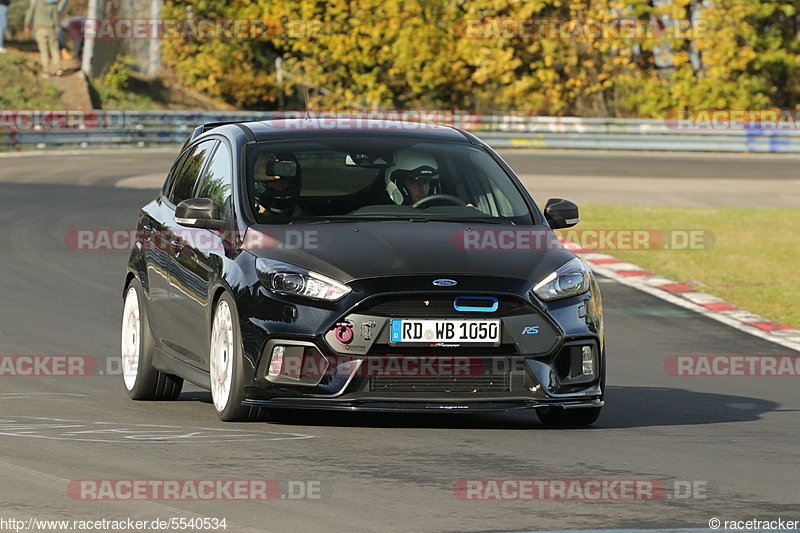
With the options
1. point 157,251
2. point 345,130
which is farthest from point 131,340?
point 345,130

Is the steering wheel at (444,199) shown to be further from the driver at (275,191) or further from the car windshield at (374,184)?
the driver at (275,191)

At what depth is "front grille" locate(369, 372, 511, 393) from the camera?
7922 millimetres

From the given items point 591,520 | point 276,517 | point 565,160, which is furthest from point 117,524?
point 565,160

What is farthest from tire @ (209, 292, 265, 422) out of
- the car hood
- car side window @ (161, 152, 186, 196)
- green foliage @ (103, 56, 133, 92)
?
green foliage @ (103, 56, 133, 92)

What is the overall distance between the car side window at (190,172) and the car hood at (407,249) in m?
1.42

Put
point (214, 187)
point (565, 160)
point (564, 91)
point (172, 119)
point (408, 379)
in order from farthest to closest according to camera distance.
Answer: point (564, 91)
point (172, 119)
point (565, 160)
point (214, 187)
point (408, 379)

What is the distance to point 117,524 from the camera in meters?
5.45

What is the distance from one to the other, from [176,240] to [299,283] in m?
1.63

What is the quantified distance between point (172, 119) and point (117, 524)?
38107mm

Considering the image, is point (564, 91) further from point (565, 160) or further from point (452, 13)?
point (565, 160)

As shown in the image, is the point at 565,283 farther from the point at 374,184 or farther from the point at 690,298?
the point at 690,298

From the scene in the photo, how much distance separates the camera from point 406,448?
24.3 feet

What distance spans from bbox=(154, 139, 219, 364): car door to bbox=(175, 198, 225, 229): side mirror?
39 centimetres

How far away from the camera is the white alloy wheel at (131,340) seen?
32.6 ft
